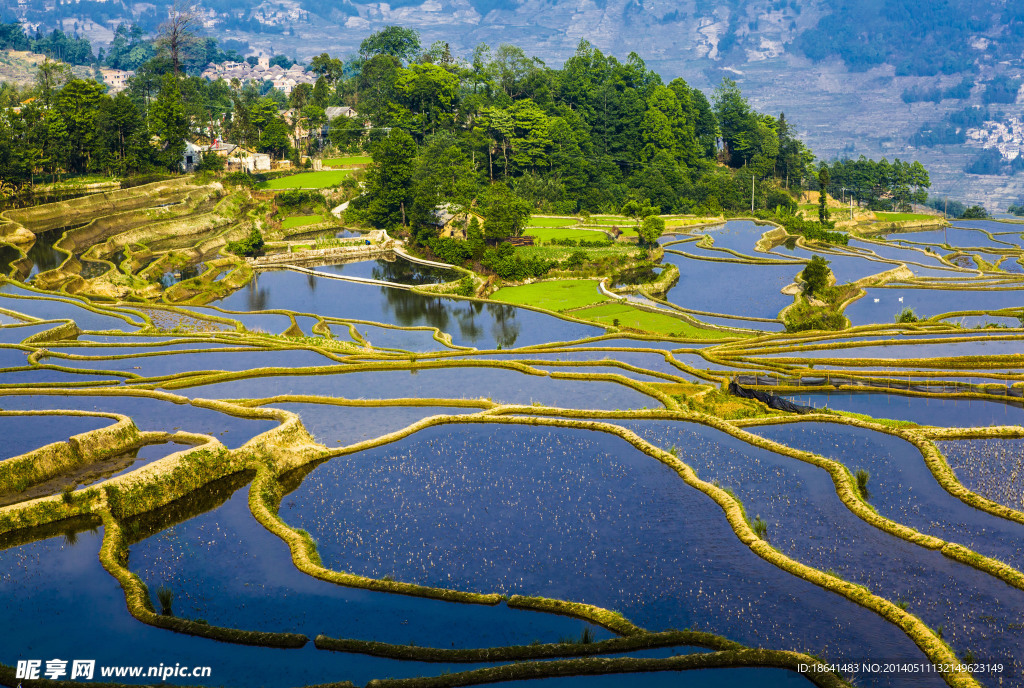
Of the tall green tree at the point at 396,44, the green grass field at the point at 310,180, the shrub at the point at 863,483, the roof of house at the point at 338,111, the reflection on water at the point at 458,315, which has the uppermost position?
the tall green tree at the point at 396,44

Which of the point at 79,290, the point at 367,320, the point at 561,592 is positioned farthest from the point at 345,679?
the point at 79,290

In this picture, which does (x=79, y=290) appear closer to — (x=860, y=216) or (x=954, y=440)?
(x=954, y=440)

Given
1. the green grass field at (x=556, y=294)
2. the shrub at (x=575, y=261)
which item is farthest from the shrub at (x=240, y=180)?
the shrub at (x=575, y=261)

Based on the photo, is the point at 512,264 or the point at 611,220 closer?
the point at 512,264

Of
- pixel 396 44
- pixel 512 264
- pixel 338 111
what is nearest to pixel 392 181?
pixel 512 264

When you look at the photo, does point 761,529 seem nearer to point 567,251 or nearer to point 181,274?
point 567,251

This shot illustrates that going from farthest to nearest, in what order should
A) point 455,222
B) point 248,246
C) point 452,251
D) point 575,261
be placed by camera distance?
point 455,222 → point 248,246 → point 452,251 → point 575,261

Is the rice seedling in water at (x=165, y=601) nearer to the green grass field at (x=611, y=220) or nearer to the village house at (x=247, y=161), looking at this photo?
the green grass field at (x=611, y=220)
